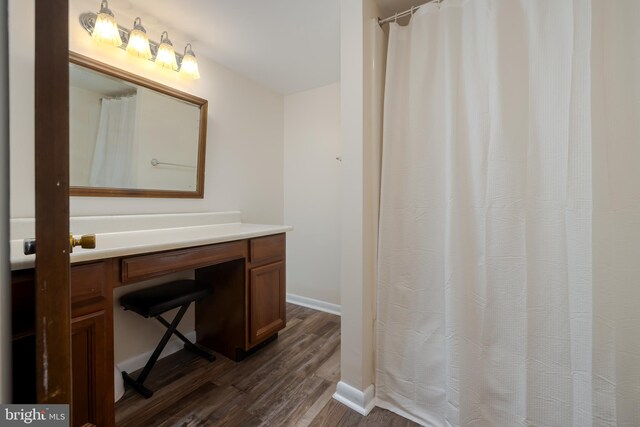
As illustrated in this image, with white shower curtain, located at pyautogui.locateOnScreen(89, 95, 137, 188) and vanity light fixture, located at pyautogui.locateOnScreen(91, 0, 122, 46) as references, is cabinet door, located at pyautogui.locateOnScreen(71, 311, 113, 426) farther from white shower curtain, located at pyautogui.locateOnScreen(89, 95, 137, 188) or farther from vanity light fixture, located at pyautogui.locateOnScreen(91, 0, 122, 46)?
vanity light fixture, located at pyautogui.locateOnScreen(91, 0, 122, 46)

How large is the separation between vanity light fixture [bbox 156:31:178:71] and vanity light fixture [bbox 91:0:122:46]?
25cm

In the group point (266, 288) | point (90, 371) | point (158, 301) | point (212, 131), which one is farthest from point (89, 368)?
point (212, 131)

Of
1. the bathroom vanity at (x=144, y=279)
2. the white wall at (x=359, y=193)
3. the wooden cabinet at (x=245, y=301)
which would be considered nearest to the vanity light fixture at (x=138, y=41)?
the bathroom vanity at (x=144, y=279)

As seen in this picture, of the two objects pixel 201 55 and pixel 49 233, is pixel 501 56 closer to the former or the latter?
pixel 49 233

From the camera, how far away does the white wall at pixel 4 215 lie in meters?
0.48

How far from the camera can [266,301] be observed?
189 centimetres

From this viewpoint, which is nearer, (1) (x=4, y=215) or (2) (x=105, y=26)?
(1) (x=4, y=215)

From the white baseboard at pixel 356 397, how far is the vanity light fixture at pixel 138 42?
7.33 ft

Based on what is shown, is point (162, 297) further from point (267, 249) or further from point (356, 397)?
point (356, 397)

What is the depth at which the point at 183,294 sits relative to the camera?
1.53 m

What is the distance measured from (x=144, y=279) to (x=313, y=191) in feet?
5.68

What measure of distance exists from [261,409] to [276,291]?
0.76 meters

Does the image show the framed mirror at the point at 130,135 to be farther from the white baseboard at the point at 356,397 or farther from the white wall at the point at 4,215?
the white baseboard at the point at 356,397

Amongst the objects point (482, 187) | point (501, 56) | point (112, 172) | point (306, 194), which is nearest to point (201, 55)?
point (112, 172)
